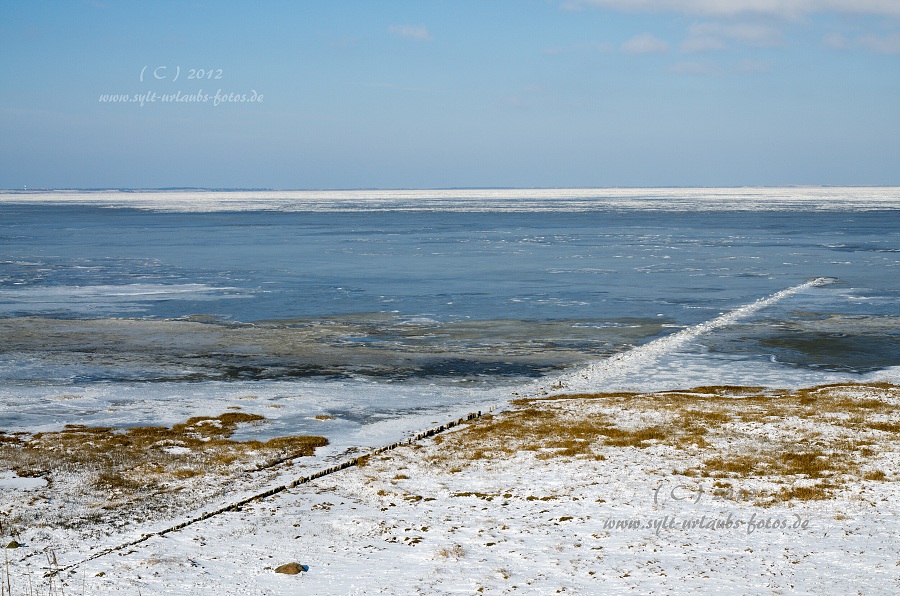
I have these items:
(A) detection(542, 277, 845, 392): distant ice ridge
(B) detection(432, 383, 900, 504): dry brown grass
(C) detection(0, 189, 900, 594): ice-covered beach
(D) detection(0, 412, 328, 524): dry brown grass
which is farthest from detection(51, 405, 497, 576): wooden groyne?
(A) detection(542, 277, 845, 392): distant ice ridge

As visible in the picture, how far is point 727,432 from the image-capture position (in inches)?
663

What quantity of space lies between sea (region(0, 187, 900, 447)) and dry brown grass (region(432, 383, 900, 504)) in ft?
5.00

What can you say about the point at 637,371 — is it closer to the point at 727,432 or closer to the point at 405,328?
the point at 727,432

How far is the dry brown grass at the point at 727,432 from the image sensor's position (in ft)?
47.9

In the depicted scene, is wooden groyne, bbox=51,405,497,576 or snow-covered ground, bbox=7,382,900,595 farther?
wooden groyne, bbox=51,405,497,576

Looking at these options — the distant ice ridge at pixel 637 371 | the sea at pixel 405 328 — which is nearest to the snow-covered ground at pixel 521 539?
the sea at pixel 405 328

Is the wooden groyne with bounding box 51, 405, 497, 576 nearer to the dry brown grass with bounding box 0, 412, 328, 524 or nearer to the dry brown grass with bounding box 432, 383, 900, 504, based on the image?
the dry brown grass with bounding box 432, 383, 900, 504

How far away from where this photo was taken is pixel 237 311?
33.5 meters

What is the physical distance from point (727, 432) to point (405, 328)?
1444 cm

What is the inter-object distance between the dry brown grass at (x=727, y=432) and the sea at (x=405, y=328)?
1.52 m

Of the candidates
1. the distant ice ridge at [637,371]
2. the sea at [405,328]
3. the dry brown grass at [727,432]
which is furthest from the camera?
the distant ice ridge at [637,371]

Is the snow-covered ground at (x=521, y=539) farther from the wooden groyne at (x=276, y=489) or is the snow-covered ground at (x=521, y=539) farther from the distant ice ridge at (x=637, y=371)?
the distant ice ridge at (x=637, y=371)

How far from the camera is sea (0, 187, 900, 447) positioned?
20641 millimetres

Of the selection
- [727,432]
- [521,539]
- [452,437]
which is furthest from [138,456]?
[727,432]
